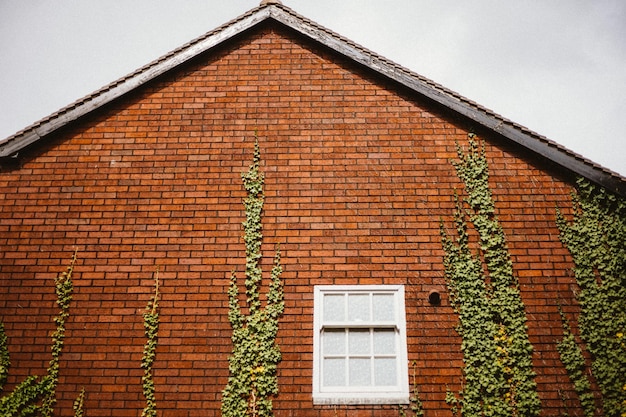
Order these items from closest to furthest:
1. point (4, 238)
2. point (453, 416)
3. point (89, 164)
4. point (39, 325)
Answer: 1. point (453, 416)
2. point (39, 325)
3. point (4, 238)
4. point (89, 164)

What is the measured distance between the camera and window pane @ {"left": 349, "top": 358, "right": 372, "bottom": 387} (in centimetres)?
636

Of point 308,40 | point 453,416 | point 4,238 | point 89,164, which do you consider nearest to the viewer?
point 453,416

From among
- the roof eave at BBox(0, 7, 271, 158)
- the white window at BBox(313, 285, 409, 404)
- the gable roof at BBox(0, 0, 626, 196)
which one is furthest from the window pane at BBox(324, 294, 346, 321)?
the roof eave at BBox(0, 7, 271, 158)

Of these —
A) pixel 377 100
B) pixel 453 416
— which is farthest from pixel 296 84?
pixel 453 416

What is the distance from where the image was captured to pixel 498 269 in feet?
22.2

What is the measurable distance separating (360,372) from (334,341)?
1.89ft

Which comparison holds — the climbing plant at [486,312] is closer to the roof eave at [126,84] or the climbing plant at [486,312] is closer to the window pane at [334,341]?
the window pane at [334,341]

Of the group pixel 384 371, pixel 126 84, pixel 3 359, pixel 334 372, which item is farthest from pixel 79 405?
pixel 126 84

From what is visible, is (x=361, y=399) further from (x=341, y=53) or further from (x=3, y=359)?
(x=341, y=53)

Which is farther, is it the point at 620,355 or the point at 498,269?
the point at 498,269

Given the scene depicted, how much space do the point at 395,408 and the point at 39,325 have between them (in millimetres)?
5443

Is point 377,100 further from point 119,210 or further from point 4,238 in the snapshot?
point 4,238

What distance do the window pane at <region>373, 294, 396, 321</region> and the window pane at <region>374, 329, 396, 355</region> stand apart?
19 centimetres

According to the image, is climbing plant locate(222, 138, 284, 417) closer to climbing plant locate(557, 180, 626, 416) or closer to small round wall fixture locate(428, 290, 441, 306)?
small round wall fixture locate(428, 290, 441, 306)
